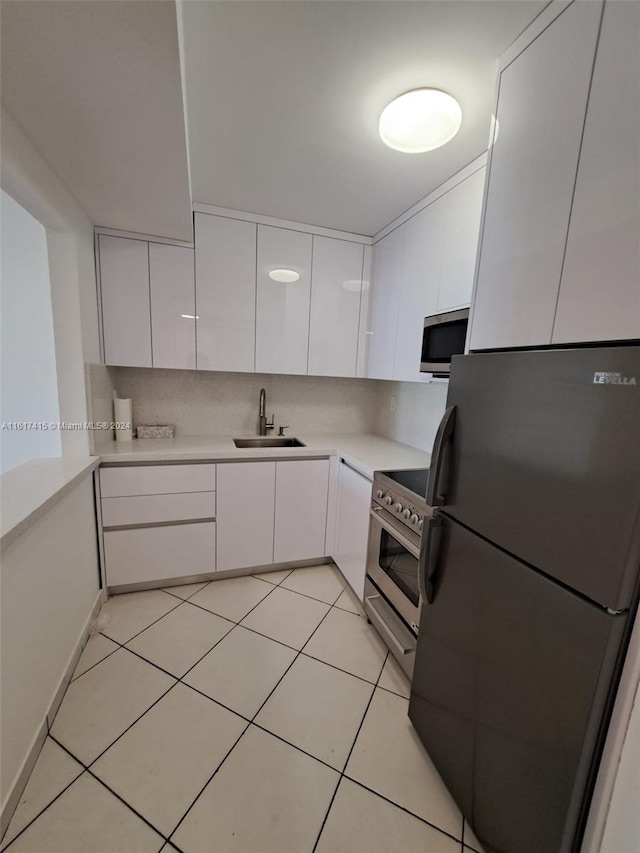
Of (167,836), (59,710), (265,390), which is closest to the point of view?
(167,836)

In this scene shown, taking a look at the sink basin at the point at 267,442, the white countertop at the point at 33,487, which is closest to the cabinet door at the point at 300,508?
the sink basin at the point at 267,442

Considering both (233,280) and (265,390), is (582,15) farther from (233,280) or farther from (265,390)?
(265,390)

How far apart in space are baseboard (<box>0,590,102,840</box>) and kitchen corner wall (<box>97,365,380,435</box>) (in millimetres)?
1385

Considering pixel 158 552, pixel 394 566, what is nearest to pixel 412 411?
pixel 394 566

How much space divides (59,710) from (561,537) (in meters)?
2.01

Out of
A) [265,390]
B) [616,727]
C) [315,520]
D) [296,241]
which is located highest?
[296,241]

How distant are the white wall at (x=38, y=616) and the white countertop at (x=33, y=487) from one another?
6cm

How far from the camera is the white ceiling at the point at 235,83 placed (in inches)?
34.3

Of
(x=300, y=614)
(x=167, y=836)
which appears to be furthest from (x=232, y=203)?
(x=167, y=836)

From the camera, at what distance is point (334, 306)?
250 cm

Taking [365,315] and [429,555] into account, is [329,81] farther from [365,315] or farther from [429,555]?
[429,555]

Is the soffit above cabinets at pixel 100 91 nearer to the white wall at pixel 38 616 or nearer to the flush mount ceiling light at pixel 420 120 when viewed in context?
the flush mount ceiling light at pixel 420 120

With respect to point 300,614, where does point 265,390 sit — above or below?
above

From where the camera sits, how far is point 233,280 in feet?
7.41
